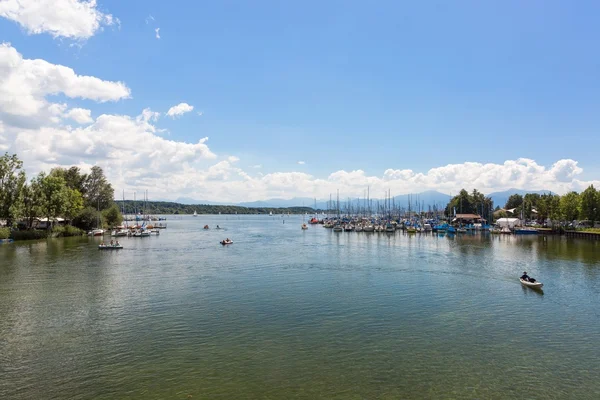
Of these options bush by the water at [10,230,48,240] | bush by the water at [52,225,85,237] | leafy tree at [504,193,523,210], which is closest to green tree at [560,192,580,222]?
leafy tree at [504,193,523,210]

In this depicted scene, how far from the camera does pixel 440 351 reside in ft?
68.2

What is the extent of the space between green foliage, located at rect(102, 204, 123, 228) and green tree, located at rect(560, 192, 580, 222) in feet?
464

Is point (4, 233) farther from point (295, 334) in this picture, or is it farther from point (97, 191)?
point (295, 334)

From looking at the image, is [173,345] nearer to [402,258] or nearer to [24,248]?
[402,258]


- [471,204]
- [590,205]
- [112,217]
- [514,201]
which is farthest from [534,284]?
[514,201]

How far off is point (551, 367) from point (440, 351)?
5461 mm

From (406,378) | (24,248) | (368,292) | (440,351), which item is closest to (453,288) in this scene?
(368,292)

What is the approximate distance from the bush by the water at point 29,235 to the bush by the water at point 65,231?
3.23 meters

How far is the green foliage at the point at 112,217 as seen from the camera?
119125 mm

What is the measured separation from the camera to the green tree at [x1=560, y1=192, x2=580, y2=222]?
10431 cm

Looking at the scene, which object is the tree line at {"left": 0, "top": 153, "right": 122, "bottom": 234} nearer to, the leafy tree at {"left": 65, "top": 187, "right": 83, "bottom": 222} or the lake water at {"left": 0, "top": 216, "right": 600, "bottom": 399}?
the leafy tree at {"left": 65, "top": 187, "right": 83, "bottom": 222}

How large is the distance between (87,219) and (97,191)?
1748 centimetres

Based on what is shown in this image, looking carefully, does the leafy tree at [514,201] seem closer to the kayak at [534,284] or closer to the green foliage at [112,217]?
the kayak at [534,284]

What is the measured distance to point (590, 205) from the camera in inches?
3900
